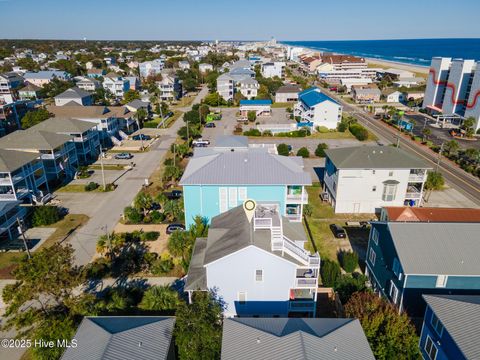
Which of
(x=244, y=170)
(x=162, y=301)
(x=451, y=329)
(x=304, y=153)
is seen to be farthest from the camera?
(x=304, y=153)

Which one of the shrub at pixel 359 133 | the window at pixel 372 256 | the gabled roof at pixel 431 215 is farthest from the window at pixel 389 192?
the shrub at pixel 359 133

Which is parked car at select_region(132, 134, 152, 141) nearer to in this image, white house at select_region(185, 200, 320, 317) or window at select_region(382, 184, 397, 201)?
window at select_region(382, 184, 397, 201)

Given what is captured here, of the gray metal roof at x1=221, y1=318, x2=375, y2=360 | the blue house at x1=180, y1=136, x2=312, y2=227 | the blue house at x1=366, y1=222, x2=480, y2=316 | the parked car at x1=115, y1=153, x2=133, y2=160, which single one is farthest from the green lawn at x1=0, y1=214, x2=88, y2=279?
the blue house at x1=366, y1=222, x2=480, y2=316

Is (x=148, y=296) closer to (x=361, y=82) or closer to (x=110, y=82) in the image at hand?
(x=110, y=82)

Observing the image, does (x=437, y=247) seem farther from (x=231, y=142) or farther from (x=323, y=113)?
(x=323, y=113)

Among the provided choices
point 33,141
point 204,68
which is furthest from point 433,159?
point 204,68
